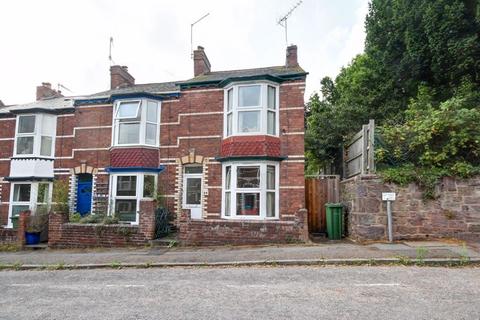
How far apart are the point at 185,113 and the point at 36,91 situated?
10.8 meters

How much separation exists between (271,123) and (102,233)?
7362 mm

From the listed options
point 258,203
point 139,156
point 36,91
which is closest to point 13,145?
point 36,91

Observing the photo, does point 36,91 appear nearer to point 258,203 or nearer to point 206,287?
point 258,203

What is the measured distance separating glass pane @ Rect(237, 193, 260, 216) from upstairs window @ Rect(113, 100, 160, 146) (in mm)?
4528

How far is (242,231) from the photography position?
33.5ft

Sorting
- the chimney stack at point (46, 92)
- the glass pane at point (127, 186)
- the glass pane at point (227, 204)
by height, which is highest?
the chimney stack at point (46, 92)

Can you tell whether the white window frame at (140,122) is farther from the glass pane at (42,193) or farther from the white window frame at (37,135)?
the glass pane at (42,193)

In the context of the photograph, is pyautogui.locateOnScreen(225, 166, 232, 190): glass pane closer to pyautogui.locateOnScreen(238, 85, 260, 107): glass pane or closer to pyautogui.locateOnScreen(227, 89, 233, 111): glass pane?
pyautogui.locateOnScreen(227, 89, 233, 111): glass pane

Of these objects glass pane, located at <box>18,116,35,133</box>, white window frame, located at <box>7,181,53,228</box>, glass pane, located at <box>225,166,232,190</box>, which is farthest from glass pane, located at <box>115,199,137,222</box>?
glass pane, located at <box>18,116,35,133</box>

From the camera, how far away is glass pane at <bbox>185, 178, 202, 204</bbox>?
532 inches

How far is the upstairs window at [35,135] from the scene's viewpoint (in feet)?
48.0

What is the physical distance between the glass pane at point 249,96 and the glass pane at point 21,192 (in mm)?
10278

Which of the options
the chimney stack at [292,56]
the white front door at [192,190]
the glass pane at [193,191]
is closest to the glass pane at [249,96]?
the chimney stack at [292,56]

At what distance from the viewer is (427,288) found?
549cm
